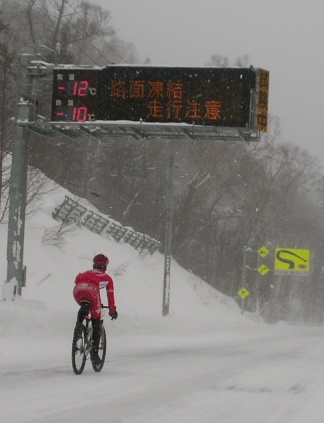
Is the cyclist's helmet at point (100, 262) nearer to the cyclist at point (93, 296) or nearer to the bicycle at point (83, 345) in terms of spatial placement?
the cyclist at point (93, 296)

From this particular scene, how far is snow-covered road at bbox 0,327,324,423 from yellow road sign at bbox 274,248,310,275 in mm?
47006

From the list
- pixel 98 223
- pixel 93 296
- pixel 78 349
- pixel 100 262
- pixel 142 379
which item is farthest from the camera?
pixel 98 223

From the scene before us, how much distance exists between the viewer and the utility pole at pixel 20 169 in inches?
826

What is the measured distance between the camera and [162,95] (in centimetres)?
1977

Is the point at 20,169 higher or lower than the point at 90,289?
higher

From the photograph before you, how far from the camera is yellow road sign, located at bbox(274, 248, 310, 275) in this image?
63875mm

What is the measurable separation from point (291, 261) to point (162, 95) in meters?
46.5

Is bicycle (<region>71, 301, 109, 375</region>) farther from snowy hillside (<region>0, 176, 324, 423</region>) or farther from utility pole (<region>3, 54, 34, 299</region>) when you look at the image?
utility pole (<region>3, 54, 34, 299</region>)

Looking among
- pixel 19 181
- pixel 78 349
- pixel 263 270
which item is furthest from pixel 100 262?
pixel 263 270

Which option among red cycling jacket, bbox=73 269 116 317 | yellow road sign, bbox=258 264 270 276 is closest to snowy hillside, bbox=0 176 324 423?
red cycling jacket, bbox=73 269 116 317

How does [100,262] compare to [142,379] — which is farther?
[100,262]

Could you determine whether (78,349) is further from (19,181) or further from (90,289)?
(19,181)

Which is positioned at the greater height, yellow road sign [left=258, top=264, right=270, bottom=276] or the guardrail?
the guardrail

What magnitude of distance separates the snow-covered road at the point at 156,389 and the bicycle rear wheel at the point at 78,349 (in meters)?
0.14
